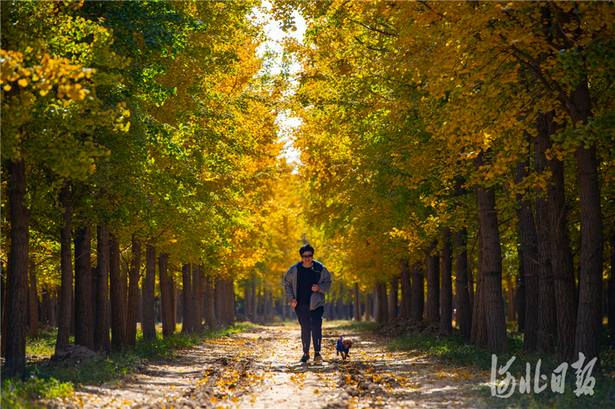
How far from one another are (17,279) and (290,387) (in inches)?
183

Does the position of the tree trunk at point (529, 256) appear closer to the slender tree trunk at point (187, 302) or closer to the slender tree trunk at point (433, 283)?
the slender tree trunk at point (433, 283)

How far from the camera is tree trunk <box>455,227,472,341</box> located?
19.4m

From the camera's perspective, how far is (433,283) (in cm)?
2452

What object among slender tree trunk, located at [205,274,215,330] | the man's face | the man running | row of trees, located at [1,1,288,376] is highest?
row of trees, located at [1,1,288,376]

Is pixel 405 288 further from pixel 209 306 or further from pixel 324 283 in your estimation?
pixel 324 283

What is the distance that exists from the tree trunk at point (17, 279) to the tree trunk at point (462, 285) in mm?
12780

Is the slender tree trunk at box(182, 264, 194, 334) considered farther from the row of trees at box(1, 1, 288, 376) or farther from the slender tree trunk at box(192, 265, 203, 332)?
the row of trees at box(1, 1, 288, 376)

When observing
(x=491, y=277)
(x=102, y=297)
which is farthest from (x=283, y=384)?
(x=491, y=277)

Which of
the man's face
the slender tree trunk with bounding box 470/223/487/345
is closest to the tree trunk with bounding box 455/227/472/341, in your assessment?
the slender tree trunk with bounding box 470/223/487/345

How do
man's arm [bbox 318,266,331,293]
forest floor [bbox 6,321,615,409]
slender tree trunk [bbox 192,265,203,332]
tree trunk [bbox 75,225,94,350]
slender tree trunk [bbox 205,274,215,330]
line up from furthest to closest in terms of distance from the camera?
slender tree trunk [bbox 205,274,215,330]
slender tree trunk [bbox 192,265,203,332]
tree trunk [bbox 75,225,94,350]
man's arm [bbox 318,266,331,293]
forest floor [bbox 6,321,615,409]

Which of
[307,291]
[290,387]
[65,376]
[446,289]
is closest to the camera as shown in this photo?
[290,387]

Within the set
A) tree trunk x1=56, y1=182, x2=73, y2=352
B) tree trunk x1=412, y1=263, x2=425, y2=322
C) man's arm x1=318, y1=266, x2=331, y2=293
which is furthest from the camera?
tree trunk x1=412, y1=263, x2=425, y2=322

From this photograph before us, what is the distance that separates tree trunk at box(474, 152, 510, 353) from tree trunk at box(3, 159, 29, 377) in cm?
1005

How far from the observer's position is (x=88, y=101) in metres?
9.30
